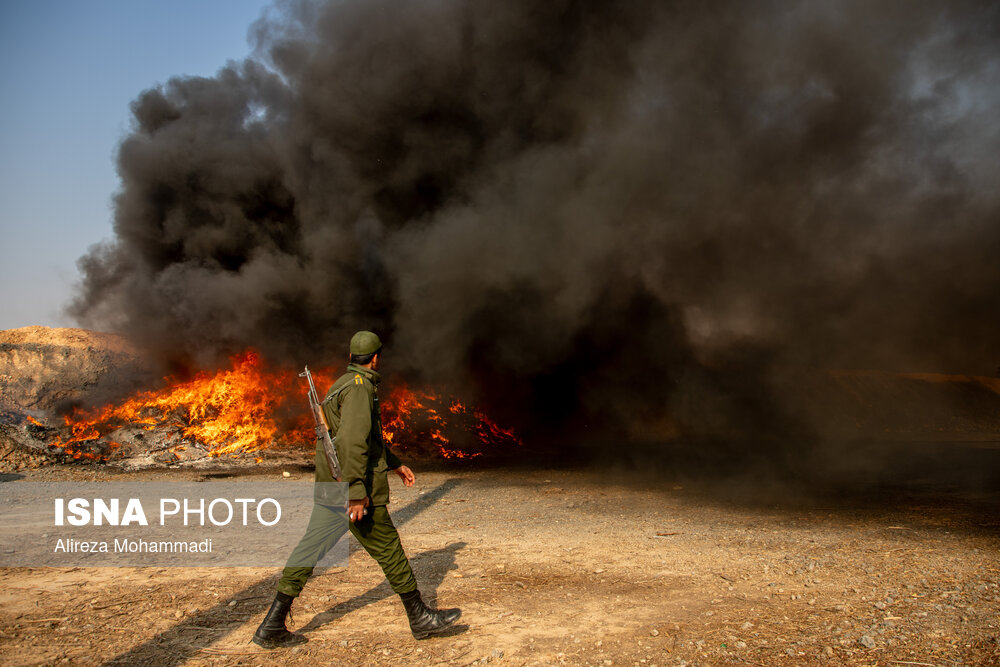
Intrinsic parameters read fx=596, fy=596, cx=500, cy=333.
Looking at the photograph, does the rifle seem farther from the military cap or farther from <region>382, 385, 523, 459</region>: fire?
<region>382, 385, 523, 459</region>: fire

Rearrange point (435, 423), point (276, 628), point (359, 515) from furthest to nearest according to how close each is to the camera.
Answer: point (435, 423) < point (276, 628) < point (359, 515)

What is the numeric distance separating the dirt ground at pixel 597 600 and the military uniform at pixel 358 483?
18.0 inches

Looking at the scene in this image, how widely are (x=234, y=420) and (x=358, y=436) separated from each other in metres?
10.9

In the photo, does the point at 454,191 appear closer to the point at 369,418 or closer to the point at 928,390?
the point at 369,418

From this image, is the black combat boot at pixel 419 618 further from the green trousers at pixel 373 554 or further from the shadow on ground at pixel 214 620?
the shadow on ground at pixel 214 620

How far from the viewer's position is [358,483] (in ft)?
10.8

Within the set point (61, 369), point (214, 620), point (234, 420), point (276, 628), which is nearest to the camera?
point (276, 628)

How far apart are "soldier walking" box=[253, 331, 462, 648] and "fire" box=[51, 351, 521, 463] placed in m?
9.11

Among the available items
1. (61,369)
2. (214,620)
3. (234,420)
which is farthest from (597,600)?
(61,369)

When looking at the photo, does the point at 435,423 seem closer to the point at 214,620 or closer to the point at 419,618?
the point at 214,620

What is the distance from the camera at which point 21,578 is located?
4.62 meters

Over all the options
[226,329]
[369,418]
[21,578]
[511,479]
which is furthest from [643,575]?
[226,329]

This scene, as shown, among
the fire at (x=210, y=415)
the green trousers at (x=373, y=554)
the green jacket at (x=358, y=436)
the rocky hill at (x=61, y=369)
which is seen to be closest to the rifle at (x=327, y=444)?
the green jacket at (x=358, y=436)

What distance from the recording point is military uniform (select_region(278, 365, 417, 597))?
329 centimetres
